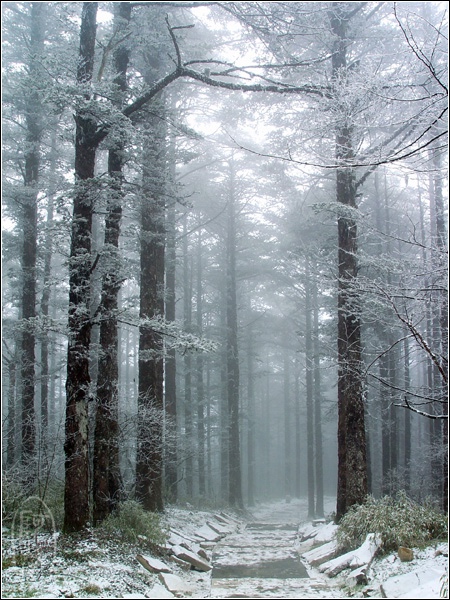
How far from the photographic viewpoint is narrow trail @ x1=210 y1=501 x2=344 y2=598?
6602mm

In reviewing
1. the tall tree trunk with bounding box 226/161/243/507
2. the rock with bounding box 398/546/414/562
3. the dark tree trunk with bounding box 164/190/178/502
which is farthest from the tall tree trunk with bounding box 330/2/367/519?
the tall tree trunk with bounding box 226/161/243/507

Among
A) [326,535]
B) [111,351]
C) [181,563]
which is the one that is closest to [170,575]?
[181,563]

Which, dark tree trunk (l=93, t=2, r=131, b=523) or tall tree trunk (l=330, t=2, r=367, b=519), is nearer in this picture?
dark tree trunk (l=93, t=2, r=131, b=523)

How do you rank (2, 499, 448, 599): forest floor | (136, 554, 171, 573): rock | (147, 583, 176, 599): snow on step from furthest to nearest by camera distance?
(136, 554, 171, 573): rock
(147, 583, 176, 599): snow on step
(2, 499, 448, 599): forest floor

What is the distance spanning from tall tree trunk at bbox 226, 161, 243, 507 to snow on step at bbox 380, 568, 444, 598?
14.4 meters

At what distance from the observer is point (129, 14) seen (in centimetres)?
932

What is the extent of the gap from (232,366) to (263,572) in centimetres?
1259

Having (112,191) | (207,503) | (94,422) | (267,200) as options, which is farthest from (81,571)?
(267,200)

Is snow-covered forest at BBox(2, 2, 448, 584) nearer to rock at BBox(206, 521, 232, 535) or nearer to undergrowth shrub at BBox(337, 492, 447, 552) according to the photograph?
undergrowth shrub at BBox(337, 492, 447, 552)

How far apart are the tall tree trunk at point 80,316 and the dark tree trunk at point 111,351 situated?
0.37 meters

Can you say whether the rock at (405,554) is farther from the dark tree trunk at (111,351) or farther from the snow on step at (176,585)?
the dark tree trunk at (111,351)

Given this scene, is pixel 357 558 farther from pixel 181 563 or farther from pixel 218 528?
pixel 218 528

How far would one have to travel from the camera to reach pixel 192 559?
8.27 m

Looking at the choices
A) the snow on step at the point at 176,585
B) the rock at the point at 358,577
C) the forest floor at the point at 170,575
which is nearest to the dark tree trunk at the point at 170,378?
the forest floor at the point at 170,575
